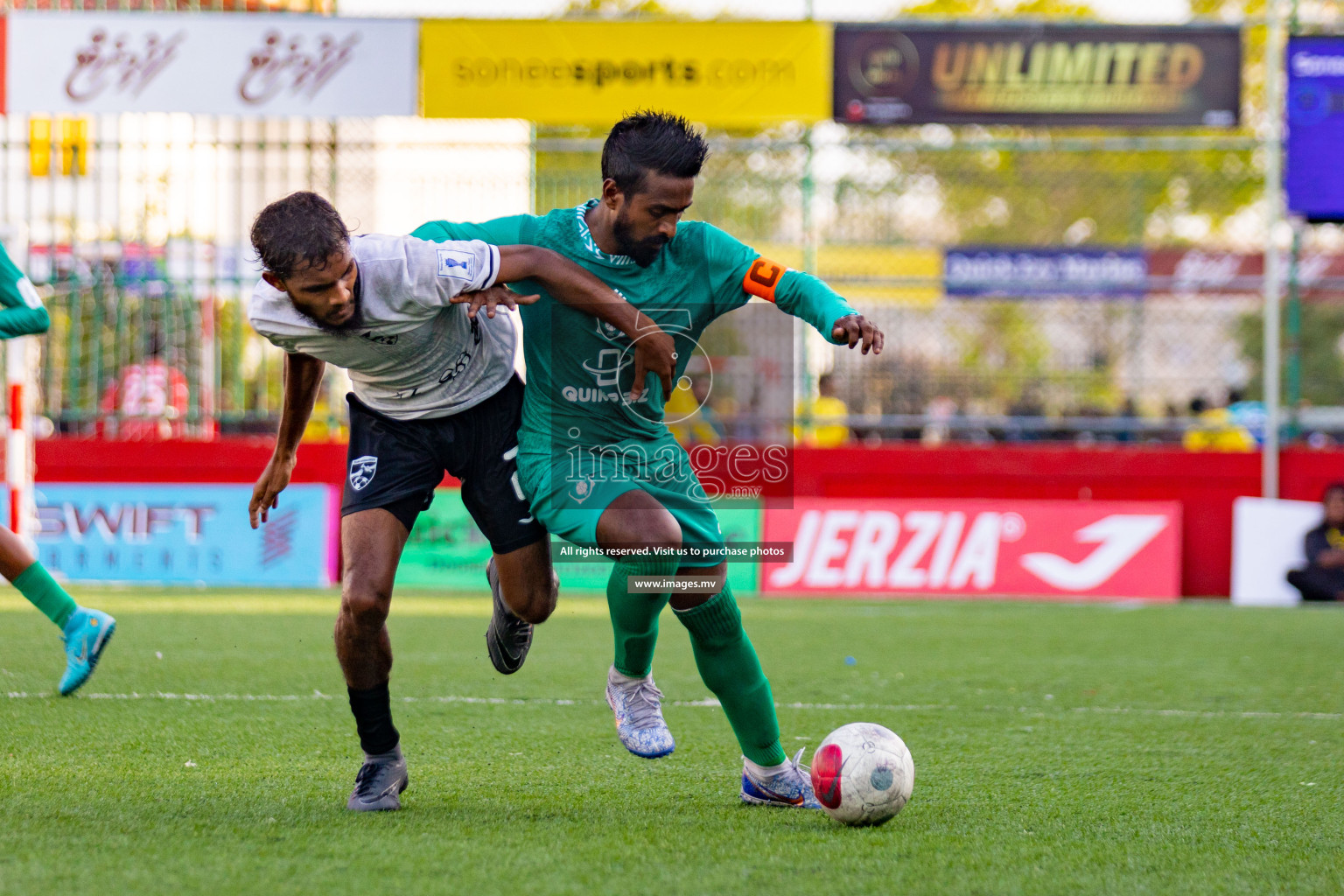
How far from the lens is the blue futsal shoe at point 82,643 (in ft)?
19.9

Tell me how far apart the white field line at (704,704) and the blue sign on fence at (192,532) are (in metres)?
6.13

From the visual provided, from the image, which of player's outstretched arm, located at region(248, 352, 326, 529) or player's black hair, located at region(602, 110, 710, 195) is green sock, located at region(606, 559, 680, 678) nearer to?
player's outstretched arm, located at region(248, 352, 326, 529)

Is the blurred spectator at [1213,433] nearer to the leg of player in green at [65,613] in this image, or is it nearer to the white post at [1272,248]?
the white post at [1272,248]

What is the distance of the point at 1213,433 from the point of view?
1370cm

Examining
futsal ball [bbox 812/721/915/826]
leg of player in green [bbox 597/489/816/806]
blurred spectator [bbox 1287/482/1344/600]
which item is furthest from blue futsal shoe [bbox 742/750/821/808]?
blurred spectator [bbox 1287/482/1344/600]

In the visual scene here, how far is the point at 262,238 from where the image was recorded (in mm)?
3898

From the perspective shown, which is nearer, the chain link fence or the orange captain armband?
the orange captain armband

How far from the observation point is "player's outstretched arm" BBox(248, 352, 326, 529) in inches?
176

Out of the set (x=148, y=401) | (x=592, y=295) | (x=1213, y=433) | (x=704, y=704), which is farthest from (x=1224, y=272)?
(x=592, y=295)

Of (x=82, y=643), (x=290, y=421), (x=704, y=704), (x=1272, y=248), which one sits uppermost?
(x=1272, y=248)

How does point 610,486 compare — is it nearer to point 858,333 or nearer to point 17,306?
point 858,333

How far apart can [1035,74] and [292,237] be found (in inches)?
412

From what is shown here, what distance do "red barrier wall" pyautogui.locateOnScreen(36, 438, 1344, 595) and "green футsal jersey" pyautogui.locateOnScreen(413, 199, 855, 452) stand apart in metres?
8.30

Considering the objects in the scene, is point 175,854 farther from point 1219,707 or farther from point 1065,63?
point 1065,63
